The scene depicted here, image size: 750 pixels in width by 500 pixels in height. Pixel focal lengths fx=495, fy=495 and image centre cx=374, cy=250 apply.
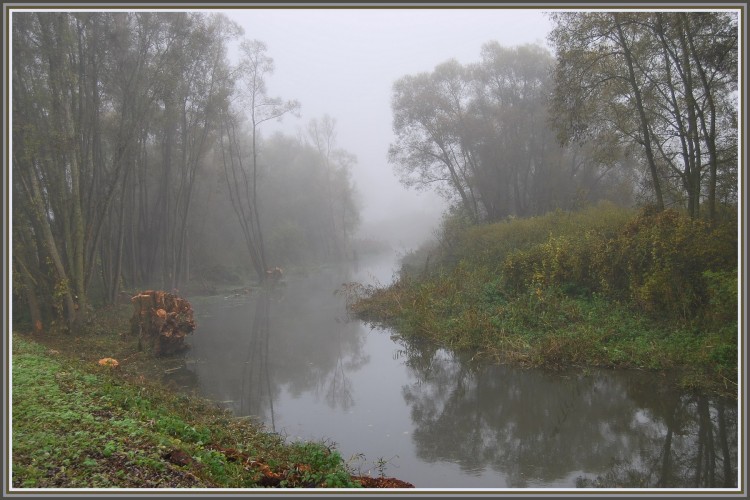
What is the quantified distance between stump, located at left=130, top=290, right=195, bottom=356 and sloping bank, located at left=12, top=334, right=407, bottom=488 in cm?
377

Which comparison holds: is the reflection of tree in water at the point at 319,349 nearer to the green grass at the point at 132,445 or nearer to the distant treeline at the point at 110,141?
the green grass at the point at 132,445

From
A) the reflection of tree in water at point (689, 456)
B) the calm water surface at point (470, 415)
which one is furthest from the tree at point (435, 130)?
the reflection of tree in water at point (689, 456)

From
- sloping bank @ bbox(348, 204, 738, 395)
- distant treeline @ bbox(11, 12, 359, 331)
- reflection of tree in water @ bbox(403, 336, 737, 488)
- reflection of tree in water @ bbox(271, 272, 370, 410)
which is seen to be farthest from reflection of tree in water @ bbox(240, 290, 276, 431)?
distant treeline @ bbox(11, 12, 359, 331)

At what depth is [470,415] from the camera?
678 cm

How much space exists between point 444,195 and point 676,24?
1811 cm

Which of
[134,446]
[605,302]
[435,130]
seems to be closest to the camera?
[134,446]

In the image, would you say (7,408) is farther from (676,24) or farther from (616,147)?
(616,147)

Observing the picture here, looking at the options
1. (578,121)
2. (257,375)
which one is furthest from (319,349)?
(578,121)

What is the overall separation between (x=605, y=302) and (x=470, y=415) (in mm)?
4489

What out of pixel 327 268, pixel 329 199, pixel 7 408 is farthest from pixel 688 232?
pixel 329 199

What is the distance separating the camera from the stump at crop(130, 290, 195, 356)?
1016cm

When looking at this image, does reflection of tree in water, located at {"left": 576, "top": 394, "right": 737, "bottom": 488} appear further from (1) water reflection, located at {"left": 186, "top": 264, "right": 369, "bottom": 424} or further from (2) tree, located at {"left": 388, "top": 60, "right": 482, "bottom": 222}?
(2) tree, located at {"left": 388, "top": 60, "right": 482, "bottom": 222}

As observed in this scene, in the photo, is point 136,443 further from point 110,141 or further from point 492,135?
point 492,135

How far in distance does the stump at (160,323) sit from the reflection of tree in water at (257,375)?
60.2 inches
